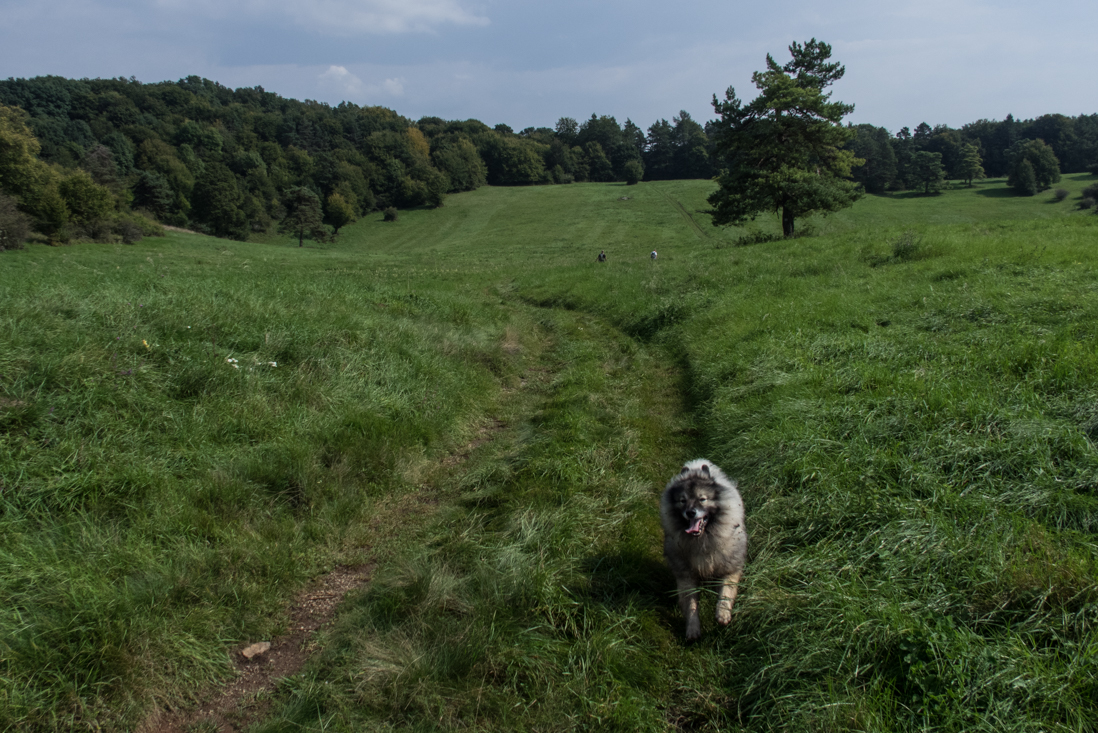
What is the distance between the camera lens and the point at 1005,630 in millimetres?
3043

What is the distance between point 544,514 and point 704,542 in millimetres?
1699

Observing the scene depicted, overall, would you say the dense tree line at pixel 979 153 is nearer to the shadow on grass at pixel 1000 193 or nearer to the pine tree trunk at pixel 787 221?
the shadow on grass at pixel 1000 193

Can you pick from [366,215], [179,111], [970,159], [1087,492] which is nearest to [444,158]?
[366,215]

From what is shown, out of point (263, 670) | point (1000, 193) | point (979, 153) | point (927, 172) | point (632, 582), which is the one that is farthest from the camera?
point (979, 153)

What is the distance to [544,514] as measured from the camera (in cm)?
523

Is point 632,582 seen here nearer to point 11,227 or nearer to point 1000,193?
point 11,227

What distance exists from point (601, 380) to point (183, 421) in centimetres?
629

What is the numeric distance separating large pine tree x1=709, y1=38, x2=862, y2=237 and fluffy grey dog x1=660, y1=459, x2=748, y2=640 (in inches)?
1180

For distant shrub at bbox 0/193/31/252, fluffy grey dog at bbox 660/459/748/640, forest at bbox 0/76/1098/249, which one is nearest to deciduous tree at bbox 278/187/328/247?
forest at bbox 0/76/1098/249

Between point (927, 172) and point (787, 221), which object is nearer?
point (787, 221)

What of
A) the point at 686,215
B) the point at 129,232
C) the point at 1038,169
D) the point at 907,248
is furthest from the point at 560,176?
the point at 907,248

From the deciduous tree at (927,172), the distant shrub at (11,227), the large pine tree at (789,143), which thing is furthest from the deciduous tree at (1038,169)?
the distant shrub at (11,227)

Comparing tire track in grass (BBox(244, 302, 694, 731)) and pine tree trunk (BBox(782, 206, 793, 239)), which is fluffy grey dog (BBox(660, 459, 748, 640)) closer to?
tire track in grass (BBox(244, 302, 694, 731))

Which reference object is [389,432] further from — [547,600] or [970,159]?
[970,159]
